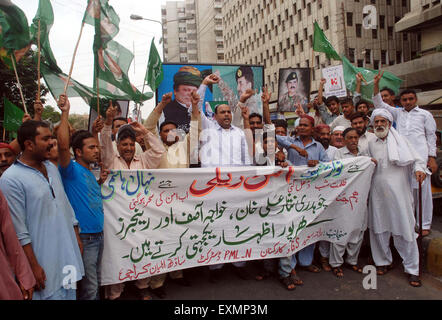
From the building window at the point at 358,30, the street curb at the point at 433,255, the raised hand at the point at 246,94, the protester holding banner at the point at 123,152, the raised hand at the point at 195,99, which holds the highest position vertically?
the building window at the point at 358,30

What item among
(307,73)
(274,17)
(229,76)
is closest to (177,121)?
(229,76)

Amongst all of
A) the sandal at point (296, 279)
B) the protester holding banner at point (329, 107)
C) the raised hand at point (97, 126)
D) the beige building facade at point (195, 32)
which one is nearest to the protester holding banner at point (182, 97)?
the protester holding banner at point (329, 107)

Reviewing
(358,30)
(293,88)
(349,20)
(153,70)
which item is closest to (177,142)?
(153,70)

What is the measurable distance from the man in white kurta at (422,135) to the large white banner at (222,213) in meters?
1.15

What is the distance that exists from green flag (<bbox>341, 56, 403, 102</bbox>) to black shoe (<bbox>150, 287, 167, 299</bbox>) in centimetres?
502

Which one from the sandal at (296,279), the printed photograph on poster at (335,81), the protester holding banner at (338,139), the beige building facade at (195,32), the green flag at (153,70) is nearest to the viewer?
the sandal at (296,279)

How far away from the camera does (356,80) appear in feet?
21.2

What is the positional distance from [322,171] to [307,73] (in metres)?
3.59

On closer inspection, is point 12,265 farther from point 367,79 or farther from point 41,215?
point 367,79

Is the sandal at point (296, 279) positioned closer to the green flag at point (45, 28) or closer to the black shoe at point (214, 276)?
the black shoe at point (214, 276)

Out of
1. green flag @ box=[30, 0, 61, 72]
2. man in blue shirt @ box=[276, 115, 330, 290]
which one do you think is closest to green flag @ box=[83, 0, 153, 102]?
green flag @ box=[30, 0, 61, 72]

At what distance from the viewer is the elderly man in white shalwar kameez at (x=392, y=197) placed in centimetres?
374

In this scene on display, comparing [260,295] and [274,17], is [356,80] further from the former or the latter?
[274,17]

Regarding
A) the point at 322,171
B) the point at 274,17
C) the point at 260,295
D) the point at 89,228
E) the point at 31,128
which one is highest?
the point at 274,17
